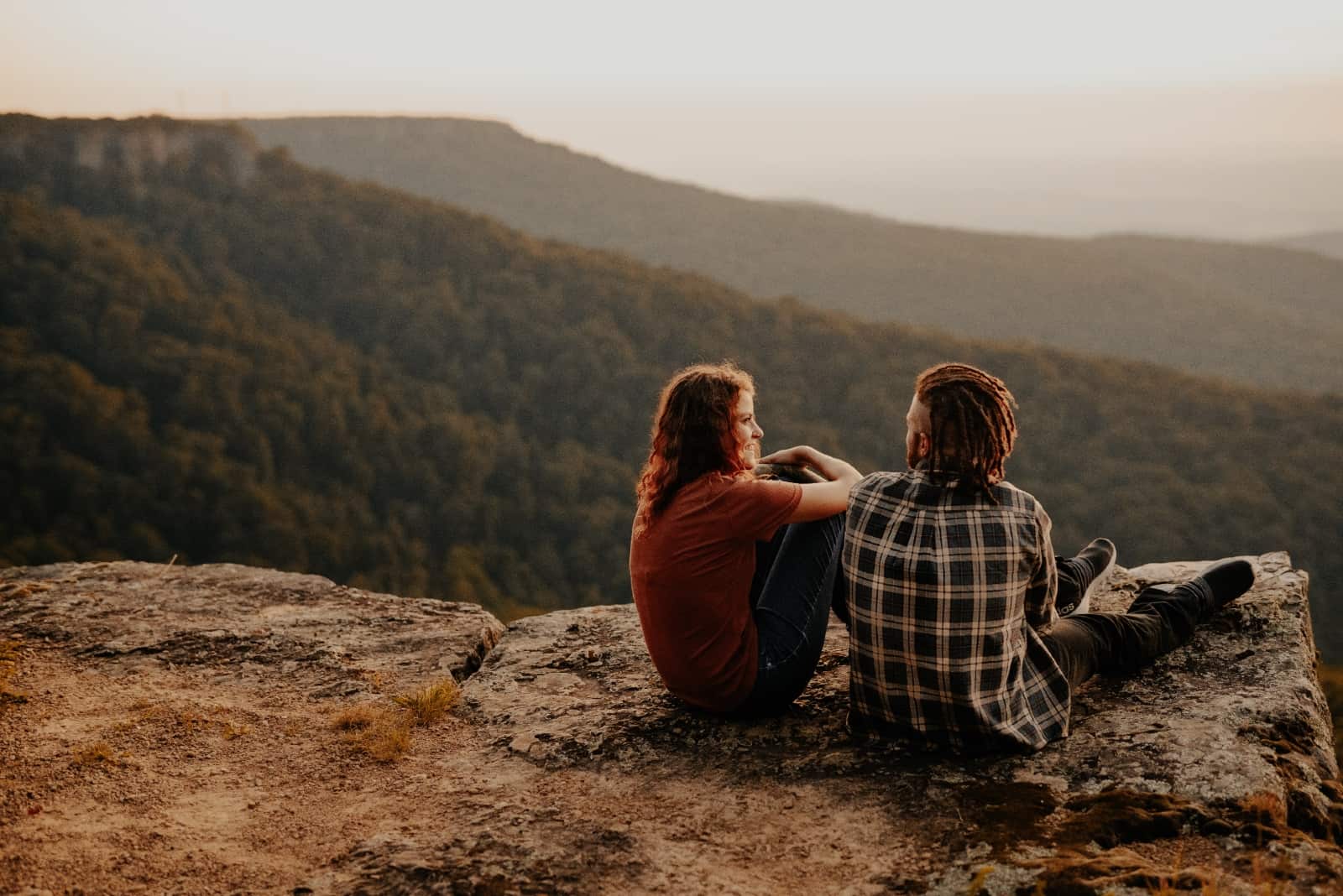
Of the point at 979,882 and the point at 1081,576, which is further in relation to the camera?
the point at 1081,576

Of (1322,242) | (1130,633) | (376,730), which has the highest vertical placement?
(1322,242)

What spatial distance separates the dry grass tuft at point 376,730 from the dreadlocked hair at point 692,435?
1295mm

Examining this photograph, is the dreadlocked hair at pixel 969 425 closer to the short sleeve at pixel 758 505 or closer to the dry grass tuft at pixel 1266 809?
the short sleeve at pixel 758 505

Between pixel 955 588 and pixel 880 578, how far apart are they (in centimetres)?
24

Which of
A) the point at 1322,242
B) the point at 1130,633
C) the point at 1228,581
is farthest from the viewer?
the point at 1322,242

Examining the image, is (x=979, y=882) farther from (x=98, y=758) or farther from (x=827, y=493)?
(x=98, y=758)

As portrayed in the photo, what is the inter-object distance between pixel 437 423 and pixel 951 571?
45.0 meters

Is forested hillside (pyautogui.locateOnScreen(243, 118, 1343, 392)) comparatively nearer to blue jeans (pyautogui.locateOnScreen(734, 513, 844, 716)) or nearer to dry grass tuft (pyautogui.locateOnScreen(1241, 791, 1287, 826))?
blue jeans (pyautogui.locateOnScreen(734, 513, 844, 716))

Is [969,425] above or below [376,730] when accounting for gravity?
above

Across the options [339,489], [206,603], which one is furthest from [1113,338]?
[206,603]

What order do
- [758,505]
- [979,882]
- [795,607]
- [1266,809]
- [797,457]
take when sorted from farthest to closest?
[797,457] → [795,607] → [758,505] → [1266,809] → [979,882]

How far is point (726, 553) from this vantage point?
3324 millimetres

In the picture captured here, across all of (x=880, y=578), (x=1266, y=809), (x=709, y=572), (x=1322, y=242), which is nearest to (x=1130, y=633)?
(x=1266, y=809)

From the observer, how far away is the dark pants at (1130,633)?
11.4 ft
